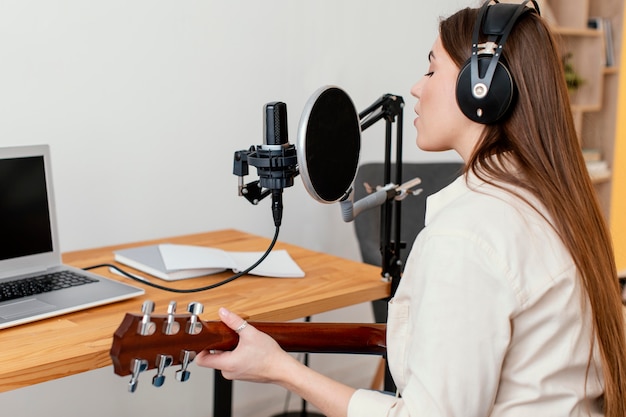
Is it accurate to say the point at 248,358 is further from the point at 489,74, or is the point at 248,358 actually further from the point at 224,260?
the point at 224,260

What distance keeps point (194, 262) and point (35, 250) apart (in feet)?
1.03

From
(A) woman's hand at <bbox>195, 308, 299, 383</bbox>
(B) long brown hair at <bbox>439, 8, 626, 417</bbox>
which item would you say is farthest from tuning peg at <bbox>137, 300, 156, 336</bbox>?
(B) long brown hair at <bbox>439, 8, 626, 417</bbox>

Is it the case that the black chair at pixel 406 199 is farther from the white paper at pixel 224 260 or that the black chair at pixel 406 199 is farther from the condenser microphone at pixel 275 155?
the condenser microphone at pixel 275 155

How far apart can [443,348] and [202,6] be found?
1479 millimetres

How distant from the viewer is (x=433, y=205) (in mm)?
1087

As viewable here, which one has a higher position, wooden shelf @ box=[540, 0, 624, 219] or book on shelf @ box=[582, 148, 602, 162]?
wooden shelf @ box=[540, 0, 624, 219]

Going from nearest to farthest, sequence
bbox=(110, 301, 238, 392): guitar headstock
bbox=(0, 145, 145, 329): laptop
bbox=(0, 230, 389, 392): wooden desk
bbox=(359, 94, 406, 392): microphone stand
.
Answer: bbox=(110, 301, 238, 392): guitar headstock < bbox=(0, 230, 389, 392): wooden desk < bbox=(0, 145, 145, 329): laptop < bbox=(359, 94, 406, 392): microphone stand

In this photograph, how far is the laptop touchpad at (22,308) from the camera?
4.19 ft

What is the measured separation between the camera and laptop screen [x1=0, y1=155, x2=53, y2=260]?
145 cm

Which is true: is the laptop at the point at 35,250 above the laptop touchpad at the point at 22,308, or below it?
above

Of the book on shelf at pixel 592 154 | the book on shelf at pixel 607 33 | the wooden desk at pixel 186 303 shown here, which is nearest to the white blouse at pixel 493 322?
the wooden desk at pixel 186 303

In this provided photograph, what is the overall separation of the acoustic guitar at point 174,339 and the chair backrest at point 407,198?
0.98 m

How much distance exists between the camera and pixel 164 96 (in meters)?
2.06

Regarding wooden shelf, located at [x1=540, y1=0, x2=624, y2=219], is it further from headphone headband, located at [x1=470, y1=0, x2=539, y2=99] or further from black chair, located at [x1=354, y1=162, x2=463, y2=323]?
headphone headband, located at [x1=470, y1=0, x2=539, y2=99]
